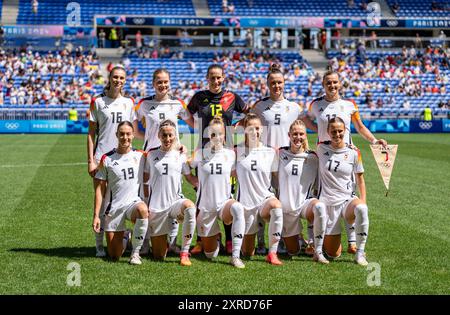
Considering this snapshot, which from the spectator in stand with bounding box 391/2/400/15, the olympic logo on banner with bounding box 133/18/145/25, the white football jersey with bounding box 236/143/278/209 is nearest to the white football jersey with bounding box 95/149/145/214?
the white football jersey with bounding box 236/143/278/209

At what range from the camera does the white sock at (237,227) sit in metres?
7.35

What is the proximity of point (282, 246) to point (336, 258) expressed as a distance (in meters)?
0.69

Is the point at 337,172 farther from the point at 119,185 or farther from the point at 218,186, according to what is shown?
the point at 119,185

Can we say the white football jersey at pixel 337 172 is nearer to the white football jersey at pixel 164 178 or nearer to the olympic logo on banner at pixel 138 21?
the white football jersey at pixel 164 178

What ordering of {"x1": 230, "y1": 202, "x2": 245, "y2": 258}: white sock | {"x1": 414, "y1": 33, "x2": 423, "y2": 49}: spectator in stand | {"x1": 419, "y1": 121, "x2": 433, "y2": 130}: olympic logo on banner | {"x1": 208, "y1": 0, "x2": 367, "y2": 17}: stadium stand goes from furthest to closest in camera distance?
1. {"x1": 208, "y1": 0, "x2": 367, "y2": 17}: stadium stand
2. {"x1": 414, "y1": 33, "x2": 423, "y2": 49}: spectator in stand
3. {"x1": 419, "y1": 121, "x2": 433, "y2": 130}: olympic logo on banner
4. {"x1": 230, "y1": 202, "x2": 245, "y2": 258}: white sock

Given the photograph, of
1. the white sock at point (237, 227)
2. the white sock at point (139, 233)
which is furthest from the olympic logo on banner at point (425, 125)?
the white sock at point (139, 233)

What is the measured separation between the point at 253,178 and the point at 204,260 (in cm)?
103

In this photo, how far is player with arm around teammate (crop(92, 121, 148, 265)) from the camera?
24.8 ft

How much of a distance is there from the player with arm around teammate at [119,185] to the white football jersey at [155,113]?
20.3 inches

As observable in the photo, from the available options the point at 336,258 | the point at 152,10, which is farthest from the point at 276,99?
the point at 152,10

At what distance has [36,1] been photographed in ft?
152

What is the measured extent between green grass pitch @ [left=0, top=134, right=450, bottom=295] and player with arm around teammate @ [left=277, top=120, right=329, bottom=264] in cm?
32

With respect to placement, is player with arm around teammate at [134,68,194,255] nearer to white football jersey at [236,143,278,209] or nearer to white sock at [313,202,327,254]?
white football jersey at [236,143,278,209]
